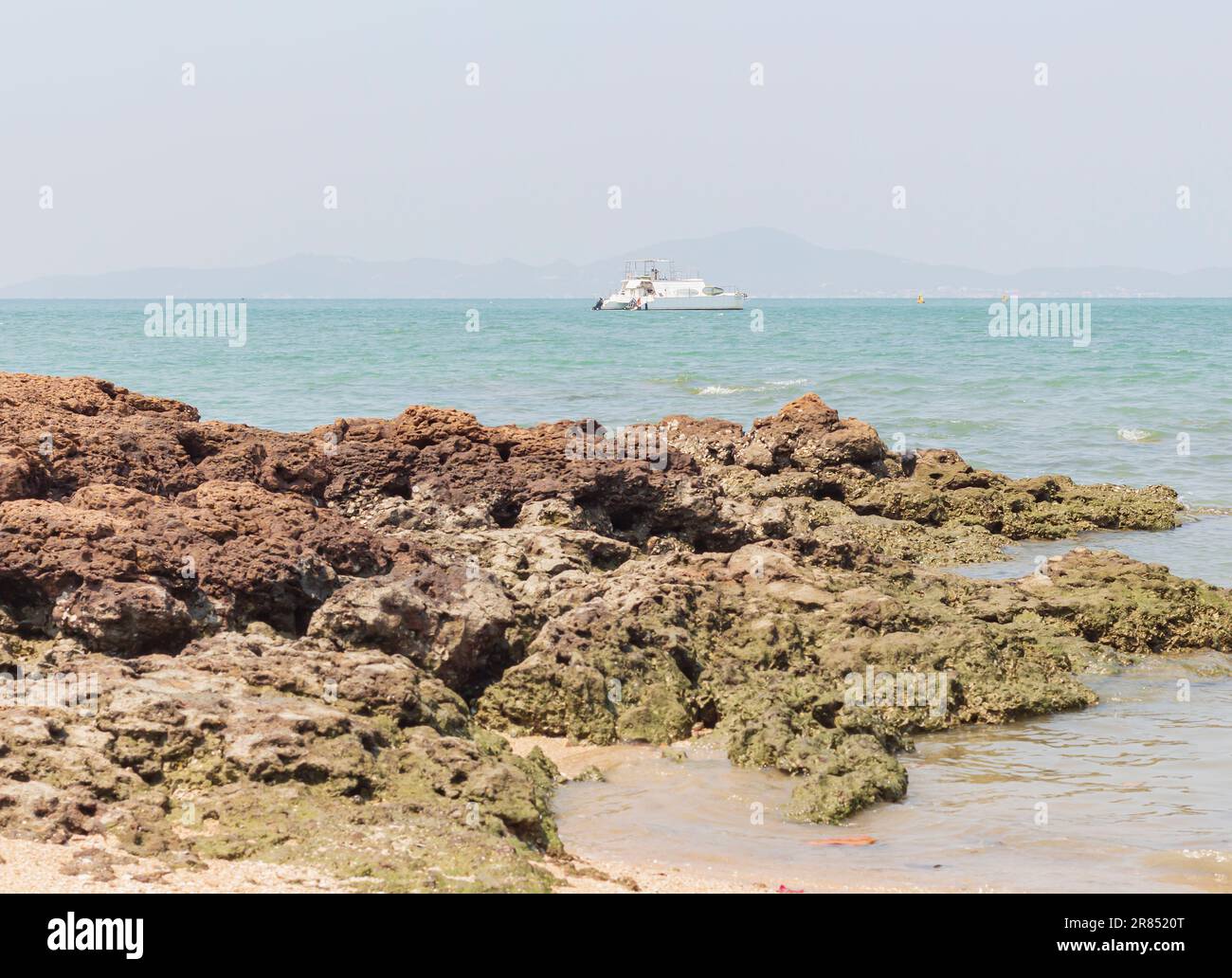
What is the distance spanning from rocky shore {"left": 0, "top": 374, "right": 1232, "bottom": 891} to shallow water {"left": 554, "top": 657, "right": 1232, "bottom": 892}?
0.77 feet

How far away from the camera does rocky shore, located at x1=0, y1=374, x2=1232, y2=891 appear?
581cm

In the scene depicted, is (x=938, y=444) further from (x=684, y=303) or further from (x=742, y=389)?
(x=684, y=303)

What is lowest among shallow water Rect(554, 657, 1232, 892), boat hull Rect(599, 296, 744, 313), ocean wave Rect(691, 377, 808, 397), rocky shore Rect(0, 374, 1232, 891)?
shallow water Rect(554, 657, 1232, 892)

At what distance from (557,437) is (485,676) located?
4837 mm

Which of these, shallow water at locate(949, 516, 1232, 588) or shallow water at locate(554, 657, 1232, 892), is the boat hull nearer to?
shallow water at locate(949, 516, 1232, 588)

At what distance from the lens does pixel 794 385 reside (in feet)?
107

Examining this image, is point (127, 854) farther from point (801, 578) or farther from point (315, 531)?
point (801, 578)

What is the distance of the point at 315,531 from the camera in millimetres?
8828
